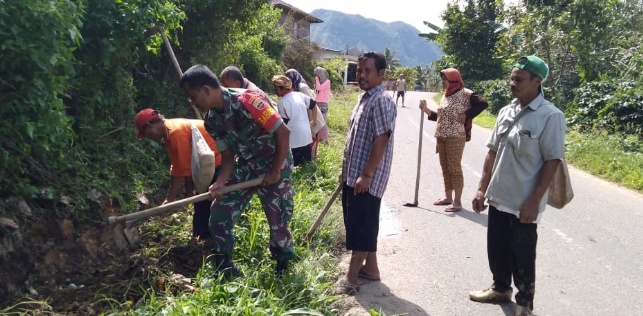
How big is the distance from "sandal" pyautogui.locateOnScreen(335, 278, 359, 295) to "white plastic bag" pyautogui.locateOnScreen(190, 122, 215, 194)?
1.31 meters

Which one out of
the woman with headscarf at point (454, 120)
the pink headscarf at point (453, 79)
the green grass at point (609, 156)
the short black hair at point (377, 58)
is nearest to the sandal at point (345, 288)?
the short black hair at point (377, 58)

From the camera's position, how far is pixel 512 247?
371 centimetres

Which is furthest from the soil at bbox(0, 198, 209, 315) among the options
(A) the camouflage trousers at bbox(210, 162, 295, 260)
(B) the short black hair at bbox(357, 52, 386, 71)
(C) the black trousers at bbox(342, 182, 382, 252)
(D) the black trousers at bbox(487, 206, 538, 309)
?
(D) the black trousers at bbox(487, 206, 538, 309)

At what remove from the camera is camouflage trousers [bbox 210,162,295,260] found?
3.85 metres

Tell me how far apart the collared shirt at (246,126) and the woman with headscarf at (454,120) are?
10.4ft

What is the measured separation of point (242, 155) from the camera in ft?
12.7

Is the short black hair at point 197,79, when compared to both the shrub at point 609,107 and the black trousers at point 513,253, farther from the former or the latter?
the shrub at point 609,107

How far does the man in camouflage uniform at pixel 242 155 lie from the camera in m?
3.62

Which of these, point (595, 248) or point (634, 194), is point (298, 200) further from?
point (634, 194)

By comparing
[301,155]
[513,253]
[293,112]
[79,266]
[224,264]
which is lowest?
[79,266]

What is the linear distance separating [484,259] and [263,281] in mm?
2202

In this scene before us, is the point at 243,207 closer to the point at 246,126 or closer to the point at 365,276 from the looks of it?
the point at 246,126

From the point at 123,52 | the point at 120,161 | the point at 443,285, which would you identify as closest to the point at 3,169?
the point at 120,161

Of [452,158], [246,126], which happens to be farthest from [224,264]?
[452,158]
